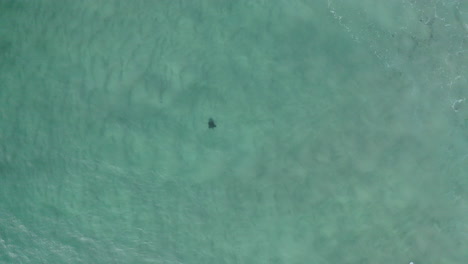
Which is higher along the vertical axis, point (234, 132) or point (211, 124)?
point (211, 124)

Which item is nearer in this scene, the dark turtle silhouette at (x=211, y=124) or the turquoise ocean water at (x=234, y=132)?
the turquoise ocean water at (x=234, y=132)

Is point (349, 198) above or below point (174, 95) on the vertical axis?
below

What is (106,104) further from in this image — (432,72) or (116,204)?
(432,72)

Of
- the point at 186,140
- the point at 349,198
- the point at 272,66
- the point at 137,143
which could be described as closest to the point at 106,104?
the point at 137,143

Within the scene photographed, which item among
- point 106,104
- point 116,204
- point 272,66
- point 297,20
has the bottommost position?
point 116,204

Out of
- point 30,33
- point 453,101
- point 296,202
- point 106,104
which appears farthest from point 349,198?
point 30,33

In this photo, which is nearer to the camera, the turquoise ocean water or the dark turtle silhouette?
the turquoise ocean water

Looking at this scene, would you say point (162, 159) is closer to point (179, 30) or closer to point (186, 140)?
point (186, 140)
